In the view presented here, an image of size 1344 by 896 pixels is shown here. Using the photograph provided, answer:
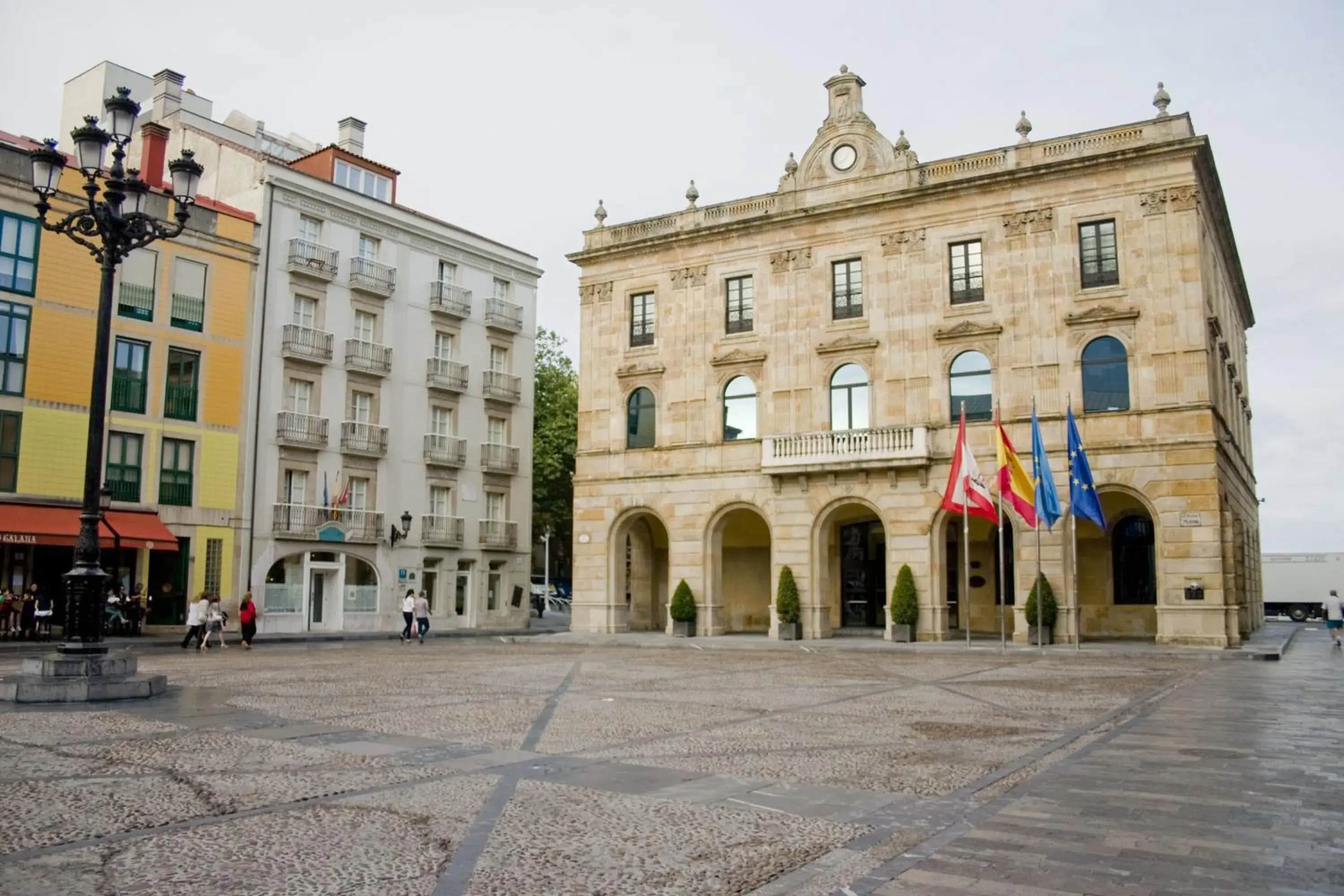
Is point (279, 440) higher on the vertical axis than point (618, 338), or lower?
lower

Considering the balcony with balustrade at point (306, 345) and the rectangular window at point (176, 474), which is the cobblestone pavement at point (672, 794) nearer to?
the rectangular window at point (176, 474)

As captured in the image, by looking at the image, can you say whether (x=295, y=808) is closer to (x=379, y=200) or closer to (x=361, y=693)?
(x=361, y=693)

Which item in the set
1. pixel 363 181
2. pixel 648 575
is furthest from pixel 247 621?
pixel 363 181

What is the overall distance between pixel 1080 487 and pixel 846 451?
7.19m

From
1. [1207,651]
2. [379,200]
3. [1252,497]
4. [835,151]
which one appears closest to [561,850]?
[1207,651]

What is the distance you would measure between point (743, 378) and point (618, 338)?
5.23 m

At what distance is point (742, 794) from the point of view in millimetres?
7742

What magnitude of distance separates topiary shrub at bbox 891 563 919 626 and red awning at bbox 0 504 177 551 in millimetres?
21290

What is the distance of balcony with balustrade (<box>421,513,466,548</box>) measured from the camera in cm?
4066

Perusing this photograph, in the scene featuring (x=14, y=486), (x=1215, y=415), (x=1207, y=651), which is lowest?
(x=1207, y=651)

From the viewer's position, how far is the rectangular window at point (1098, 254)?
29.2 m

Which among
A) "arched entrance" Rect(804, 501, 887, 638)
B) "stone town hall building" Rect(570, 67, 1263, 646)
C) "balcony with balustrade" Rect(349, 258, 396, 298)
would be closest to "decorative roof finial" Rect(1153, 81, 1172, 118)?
"stone town hall building" Rect(570, 67, 1263, 646)

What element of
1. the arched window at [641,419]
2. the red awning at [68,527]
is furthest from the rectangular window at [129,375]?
the arched window at [641,419]

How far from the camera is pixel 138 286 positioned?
3316 cm
